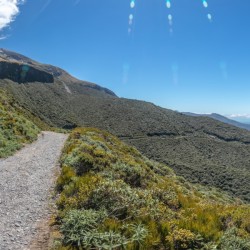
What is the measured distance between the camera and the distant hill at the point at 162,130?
5931 centimetres

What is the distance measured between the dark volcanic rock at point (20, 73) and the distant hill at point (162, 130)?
66cm

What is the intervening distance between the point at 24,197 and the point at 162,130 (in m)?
87.3

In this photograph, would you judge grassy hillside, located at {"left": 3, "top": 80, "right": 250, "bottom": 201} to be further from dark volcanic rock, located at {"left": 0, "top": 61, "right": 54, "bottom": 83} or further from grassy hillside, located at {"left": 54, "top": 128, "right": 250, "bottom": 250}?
grassy hillside, located at {"left": 54, "top": 128, "right": 250, "bottom": 250}

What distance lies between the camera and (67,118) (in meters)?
92.3

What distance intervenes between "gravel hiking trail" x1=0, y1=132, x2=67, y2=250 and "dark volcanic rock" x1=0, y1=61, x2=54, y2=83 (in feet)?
376

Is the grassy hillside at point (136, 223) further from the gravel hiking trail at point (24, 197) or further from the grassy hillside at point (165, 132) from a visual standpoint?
the grassy hillside at point (165, 132)

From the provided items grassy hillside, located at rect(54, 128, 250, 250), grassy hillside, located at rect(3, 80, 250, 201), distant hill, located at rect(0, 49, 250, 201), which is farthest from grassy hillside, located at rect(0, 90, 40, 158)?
grassy hillside, located at rect(3, 80, 250, 201)

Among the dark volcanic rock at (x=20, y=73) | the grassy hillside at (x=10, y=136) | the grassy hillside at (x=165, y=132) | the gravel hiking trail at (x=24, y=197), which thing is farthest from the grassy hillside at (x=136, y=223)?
the dark volcanic rock at (x=20, y=73)

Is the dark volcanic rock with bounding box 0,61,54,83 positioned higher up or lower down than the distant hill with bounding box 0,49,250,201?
higher up

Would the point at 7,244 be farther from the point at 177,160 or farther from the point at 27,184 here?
the point at 177,160

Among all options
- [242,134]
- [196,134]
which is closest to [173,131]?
[196,134]

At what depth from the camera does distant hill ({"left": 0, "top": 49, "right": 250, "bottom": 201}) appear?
2335 inches

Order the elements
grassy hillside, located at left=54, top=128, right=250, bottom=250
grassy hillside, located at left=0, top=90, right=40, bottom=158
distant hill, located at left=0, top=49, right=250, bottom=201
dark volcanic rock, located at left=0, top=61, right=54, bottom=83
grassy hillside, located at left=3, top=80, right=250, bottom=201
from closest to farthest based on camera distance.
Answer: grassy hillside, located at left=54, top=128, right=250, bottom=250, grassy hillside, located at left=0, top=90, right=40, bottom=158, grassy hillside, located at left=3, top=80, right=250, bottom=201, distant hill, located at left=0, top=49, right=250, bottom=201, dark volcanic rock, located at left=0, top=61, right=54, bottom=83

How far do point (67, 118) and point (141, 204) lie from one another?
86252 millimetres
